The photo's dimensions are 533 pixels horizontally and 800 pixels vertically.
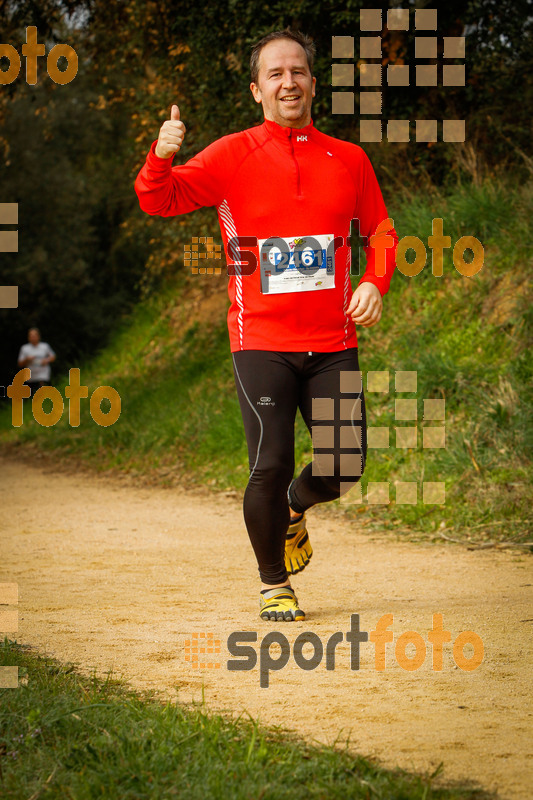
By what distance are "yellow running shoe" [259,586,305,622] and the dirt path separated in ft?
0.28

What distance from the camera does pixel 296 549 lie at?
4.88 m

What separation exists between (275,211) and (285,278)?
0.30 metres

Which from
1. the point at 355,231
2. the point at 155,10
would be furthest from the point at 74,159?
the point at 355,231

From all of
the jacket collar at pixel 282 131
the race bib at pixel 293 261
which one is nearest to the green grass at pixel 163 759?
the race bib at pixel 293 261

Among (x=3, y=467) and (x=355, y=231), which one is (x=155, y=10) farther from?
(x=3, y=467)

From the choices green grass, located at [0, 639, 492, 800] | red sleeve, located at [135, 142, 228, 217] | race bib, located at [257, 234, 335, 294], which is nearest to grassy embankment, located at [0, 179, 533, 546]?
race bib, located at [257, 234, 335, 294]

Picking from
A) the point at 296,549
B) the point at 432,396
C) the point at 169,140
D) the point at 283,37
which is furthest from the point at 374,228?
the point at 432,396

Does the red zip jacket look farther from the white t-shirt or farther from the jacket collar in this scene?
the white t-shirt

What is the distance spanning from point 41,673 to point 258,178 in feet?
7.43

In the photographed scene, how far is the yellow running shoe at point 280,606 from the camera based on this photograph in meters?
4.48

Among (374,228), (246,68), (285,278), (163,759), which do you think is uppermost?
(246,68)

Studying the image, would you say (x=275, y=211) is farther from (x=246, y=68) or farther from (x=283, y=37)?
(x=246, y=68)

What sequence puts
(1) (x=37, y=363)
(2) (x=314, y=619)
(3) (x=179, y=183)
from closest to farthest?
1. (3) (x=179, y=183)
2. (2) (x=314, y=619)
3. (1) (x=37, y=363)

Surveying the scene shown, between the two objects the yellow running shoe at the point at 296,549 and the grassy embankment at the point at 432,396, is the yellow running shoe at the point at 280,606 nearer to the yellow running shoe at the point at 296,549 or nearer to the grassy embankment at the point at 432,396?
the yellow running shoe at the point at 296,549
